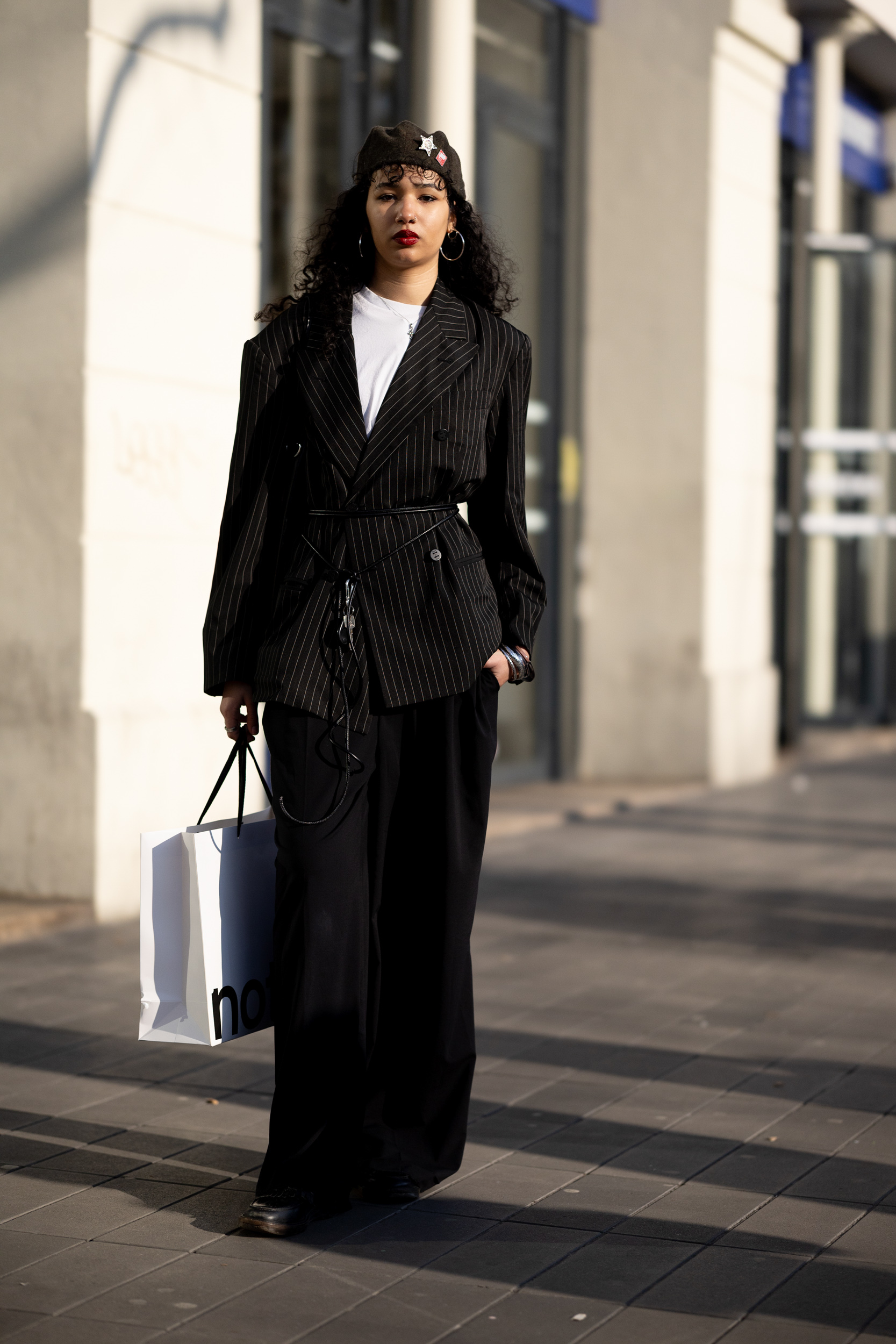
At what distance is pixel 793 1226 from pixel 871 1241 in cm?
16

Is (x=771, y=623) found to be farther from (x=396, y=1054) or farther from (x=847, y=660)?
(x=396, y=1054)

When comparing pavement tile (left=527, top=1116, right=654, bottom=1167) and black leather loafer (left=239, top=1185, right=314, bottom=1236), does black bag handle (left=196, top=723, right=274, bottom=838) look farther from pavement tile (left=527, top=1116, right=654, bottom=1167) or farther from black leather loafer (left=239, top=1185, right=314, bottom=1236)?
pavement tile (left=527, top=1116, right=654, bottom=1167)

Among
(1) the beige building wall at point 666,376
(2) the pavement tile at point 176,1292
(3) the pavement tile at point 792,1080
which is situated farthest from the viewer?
(1) the beige building wall at point 666,376

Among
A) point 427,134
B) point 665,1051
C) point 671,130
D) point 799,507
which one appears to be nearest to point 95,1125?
point 665,1051

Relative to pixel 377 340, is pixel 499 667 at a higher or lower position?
lower

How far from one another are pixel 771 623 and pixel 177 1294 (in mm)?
10907

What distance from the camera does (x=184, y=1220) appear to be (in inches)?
143

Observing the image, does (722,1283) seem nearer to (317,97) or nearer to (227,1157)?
(227,1157)

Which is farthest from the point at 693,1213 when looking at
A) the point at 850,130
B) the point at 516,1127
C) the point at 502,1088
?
the point at 850,130

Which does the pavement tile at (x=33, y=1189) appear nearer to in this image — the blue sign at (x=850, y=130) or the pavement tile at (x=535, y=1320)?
the pavement tile at (x=535, y=1320)

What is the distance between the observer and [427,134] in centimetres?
368

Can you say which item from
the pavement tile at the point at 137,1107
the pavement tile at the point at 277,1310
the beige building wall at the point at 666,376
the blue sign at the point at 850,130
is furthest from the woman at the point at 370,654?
the blue sign at the point at 850,130

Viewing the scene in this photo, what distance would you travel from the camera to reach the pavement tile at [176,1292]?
312 cm

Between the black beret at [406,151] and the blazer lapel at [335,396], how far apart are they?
0.32m
